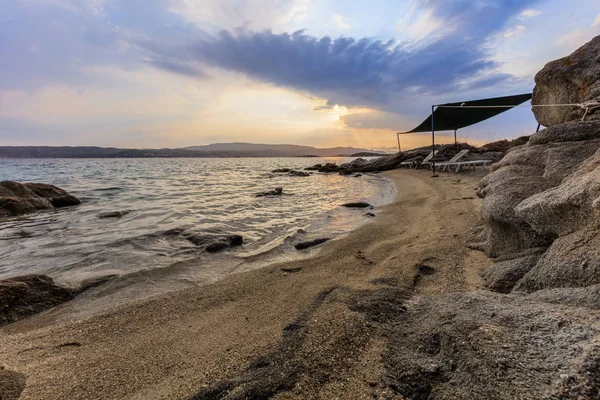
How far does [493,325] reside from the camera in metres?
1.79

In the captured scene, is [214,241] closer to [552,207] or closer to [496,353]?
[496,353]

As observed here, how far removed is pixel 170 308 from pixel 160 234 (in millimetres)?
3980

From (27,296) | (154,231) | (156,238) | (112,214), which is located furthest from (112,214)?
(27,296)

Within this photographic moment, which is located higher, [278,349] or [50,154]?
[50,154]

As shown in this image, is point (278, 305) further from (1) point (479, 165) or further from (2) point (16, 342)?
(1) point (479, 165)

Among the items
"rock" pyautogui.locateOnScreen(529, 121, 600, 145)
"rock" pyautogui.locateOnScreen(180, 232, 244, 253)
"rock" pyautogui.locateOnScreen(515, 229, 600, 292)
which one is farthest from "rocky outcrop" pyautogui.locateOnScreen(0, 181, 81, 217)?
"rock" pyautogui.locateOnScreen(529, 121, 600, 145)

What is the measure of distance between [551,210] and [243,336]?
130 inches

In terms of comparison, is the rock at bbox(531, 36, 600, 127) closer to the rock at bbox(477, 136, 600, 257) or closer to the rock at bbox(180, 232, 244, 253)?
the rock at bbox(477, 136, 600, 257)

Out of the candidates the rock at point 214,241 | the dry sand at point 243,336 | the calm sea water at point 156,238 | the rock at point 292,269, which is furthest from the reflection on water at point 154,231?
the dry sand at point 243,336

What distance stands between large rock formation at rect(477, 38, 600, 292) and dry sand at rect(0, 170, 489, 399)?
0.53m

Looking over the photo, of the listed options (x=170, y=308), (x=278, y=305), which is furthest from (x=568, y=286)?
(x=170, y=308)

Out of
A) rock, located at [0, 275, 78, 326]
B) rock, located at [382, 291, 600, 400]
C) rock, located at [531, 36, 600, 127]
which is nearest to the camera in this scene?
rock, located at [382, 291, 600, 400]

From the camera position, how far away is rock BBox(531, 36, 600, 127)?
593cm

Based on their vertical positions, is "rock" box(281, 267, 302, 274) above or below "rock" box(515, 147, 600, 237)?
below
